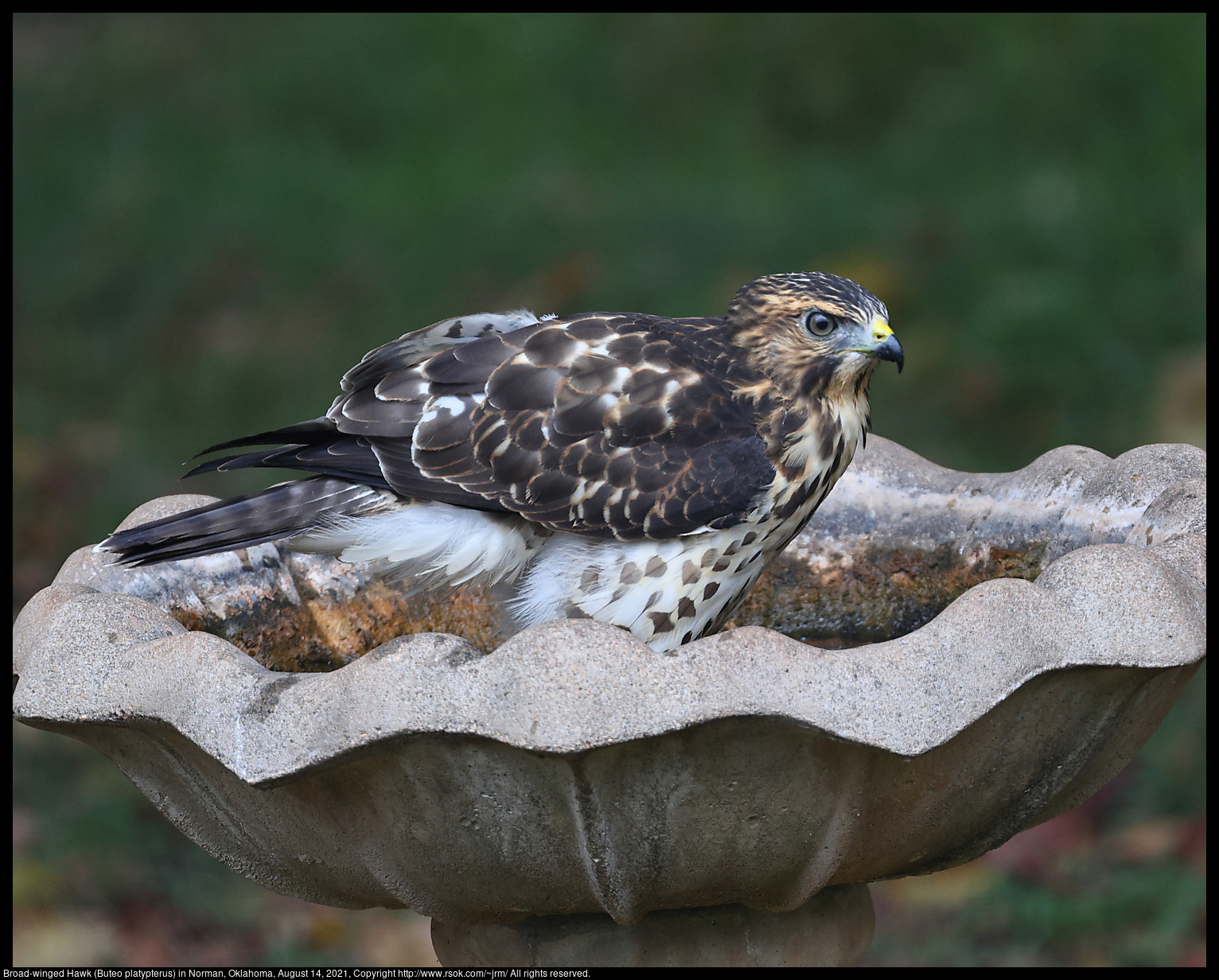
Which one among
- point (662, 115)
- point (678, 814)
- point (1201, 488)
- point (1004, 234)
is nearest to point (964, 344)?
point (1004, 234)

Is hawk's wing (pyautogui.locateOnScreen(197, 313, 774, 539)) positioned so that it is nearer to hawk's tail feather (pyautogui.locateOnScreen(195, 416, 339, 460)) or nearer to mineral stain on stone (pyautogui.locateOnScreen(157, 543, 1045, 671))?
hawk's tail feather (pyautogui.locateOnScreen(195, 416, 339, 460))

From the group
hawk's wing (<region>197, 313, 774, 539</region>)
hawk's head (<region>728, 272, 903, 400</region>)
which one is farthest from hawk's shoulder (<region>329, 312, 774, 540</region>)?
hawk's head (<region>728, 272, 903, 400</region>)

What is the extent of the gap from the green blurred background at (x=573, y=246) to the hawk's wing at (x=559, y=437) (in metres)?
2.13

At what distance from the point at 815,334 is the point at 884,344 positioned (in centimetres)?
15

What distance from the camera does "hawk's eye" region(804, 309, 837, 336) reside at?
8.93ft

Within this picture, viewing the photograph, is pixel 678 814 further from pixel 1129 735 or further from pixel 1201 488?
pixel 1201 488

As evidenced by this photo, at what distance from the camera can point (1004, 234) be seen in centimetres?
685

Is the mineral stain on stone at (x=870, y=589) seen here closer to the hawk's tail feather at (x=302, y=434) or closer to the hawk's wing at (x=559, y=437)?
the hawk's wing at (x=559, y=437)

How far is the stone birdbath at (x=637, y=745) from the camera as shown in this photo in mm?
1970

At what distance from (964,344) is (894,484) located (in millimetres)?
3432

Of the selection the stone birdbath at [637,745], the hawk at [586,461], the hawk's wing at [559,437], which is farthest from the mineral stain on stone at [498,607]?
the hawk's wing at [559,437]

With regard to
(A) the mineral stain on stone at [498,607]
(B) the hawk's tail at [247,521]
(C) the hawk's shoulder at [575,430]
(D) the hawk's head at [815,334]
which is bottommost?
(A) the mineral stain on stone at [498,607]

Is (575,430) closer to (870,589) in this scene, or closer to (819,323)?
(819,323)

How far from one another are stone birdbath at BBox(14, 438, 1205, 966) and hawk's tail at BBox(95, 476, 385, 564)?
133mm
